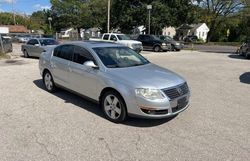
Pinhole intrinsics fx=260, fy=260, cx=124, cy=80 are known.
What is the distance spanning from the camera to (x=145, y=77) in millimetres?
5113

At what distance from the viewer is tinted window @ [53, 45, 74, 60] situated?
21.6ft

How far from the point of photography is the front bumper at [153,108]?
4.72 m

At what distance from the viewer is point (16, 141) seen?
4328mm

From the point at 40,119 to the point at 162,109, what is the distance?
8.23 feet

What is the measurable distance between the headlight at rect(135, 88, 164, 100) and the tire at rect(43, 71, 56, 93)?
3378mm

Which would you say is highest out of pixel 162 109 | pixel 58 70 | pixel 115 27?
pixel 115 27

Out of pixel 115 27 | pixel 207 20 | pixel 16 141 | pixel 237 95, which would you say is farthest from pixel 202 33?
pixel 16 141

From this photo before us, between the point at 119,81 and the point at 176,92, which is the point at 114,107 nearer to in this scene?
the point at 119,81

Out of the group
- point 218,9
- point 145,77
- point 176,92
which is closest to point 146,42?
point 145,77

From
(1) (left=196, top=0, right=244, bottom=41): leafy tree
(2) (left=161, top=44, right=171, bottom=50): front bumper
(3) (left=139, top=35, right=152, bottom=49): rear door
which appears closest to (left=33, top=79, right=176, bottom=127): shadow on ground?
(2) (left=161, top=44, right=171, bottom=50): front bumper

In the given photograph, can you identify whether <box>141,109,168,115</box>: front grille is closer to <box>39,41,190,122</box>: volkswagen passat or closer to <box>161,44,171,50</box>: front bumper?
<box>39,41,190,122</box>: volkswagen passat

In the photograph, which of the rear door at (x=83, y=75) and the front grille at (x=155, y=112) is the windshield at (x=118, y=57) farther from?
the front grille at (x=155, y=112)

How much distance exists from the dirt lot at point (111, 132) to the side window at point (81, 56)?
41.9 inches

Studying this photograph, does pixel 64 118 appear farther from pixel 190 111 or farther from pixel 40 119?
pixel 190 111
